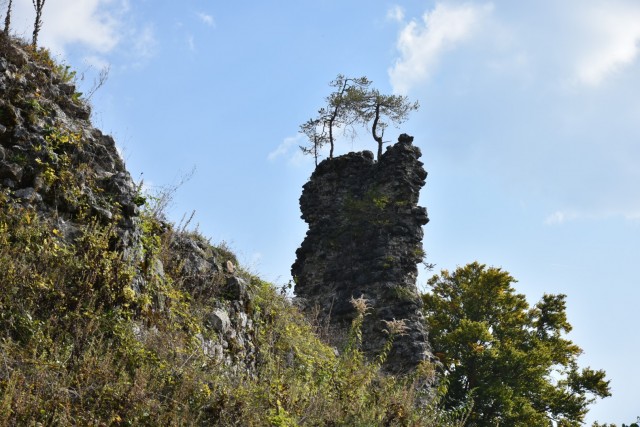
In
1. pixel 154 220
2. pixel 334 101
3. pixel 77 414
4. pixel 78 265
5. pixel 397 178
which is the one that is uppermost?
pixel 334 101

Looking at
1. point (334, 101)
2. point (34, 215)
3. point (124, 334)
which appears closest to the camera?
point (124, 334)

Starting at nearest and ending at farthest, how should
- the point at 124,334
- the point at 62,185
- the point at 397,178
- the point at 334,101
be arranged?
the point at 124,334 < the point at 62,185 < the point at 397,178 < the point at 334,101

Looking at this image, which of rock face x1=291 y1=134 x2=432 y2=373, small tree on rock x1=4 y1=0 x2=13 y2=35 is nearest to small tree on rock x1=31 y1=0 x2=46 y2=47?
small tree on rock x1=4 y1=0 x2=13 y2=35

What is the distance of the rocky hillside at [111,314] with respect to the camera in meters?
5.60

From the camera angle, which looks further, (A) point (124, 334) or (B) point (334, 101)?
(B) point (334, 101)

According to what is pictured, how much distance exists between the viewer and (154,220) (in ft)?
30.2

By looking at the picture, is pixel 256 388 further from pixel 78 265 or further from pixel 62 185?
pixel 62 185

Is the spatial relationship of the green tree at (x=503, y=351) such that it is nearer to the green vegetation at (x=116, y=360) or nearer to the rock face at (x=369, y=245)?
the rock face at (x=369, y=245)

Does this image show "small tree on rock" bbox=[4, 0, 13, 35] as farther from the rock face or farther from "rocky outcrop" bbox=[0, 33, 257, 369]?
the rock face

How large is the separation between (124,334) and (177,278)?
7.63 ft

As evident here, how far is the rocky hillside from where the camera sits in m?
5.60

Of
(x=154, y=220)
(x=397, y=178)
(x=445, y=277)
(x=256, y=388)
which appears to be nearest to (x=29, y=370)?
(x=256, y=388)

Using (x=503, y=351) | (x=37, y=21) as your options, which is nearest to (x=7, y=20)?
(x=37, y=21)

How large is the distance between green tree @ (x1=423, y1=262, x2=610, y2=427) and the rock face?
4.06 m
